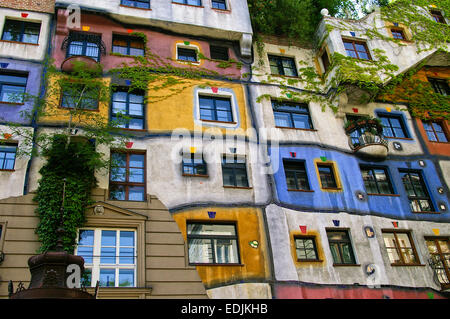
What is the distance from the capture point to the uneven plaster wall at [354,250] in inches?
536

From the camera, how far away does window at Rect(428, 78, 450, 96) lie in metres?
21.0

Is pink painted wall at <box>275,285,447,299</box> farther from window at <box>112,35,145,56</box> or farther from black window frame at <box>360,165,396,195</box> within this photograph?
window at <box>112,35,145,56</box>

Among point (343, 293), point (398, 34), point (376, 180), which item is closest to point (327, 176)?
point (376, 180)

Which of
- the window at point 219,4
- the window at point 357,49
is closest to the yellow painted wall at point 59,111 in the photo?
the window at point 219,4

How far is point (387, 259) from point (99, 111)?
11.2 meters

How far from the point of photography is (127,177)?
14.0 metres

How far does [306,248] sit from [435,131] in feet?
31.2

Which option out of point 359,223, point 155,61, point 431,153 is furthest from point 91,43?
point 431,153

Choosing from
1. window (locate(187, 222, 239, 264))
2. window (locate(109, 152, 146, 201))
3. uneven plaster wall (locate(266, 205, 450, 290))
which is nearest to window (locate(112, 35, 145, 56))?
window (locate(109, 152, 146, 201))

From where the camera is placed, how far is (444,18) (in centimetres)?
2269

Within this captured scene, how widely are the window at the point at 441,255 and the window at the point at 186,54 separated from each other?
11.6m

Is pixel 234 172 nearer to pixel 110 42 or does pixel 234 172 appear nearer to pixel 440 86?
pixel 110 42

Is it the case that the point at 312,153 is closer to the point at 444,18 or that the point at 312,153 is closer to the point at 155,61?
the point at 155,61
